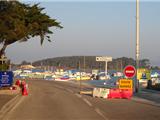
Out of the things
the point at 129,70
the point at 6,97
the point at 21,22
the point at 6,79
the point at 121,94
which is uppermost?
the point at 21,22

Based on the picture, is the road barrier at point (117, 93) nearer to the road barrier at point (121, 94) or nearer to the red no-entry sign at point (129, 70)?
the road barrier at point (121, 94)

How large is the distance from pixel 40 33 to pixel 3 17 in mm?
7220

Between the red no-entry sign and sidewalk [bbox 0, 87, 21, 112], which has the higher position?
the red no-entry sign

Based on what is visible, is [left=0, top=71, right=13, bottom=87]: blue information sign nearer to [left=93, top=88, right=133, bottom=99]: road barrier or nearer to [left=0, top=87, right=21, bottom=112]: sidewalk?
[left=0, top=87, right=21, bottom=112]: sidewalk

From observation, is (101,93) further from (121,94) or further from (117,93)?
(121,94)

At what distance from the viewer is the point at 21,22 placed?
41.1 metres

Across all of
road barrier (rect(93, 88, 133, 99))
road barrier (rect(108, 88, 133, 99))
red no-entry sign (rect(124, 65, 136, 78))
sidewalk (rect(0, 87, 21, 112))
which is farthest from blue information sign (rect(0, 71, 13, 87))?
red no-entry sign (rect(124, 65, 136, 78))

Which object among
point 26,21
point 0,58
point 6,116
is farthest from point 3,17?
point 6,116

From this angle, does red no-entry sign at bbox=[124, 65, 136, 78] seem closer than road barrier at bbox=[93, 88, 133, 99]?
No

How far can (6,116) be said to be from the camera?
21.8 meters

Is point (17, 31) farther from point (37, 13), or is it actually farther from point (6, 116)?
point (6, 116)

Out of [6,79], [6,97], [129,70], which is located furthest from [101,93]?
[6,79]

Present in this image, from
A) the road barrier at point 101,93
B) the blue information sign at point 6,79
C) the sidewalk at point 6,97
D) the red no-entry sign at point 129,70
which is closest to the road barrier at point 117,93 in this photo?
the road barrier at point 101,93

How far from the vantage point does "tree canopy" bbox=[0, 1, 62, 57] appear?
3956cm
